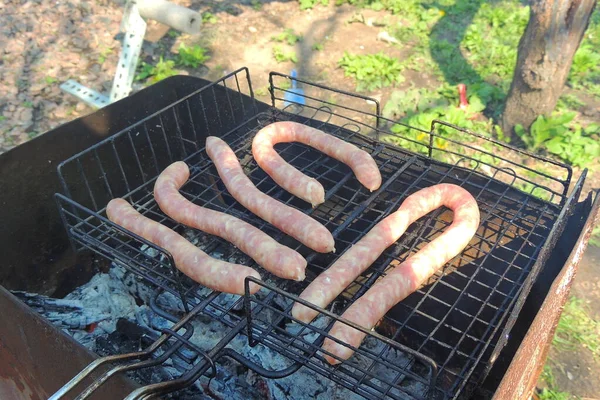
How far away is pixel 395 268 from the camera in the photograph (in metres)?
2.59

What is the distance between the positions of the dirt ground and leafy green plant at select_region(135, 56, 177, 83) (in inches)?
7.2

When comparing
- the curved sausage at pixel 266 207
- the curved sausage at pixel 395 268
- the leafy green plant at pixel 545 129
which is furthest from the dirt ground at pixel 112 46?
the curved sausage at pixel 395 268

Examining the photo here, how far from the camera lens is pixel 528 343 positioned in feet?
6.84

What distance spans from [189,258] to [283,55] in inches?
217

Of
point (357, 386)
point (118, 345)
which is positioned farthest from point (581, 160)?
point (118, 345)

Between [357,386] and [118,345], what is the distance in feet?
4.83

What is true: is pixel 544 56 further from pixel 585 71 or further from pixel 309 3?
pixel 309 3

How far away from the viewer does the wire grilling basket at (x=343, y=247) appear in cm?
238

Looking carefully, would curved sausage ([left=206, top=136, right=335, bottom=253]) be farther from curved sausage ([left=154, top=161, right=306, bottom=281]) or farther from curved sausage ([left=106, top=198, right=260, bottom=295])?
curved sausage ([left=106, top=198, right=260, bottom=295])

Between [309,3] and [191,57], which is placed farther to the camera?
[309,3]

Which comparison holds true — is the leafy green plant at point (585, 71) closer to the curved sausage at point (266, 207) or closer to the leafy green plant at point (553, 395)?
the leafy green plant at point (553, 395)

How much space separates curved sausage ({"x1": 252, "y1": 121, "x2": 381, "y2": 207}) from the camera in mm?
3020

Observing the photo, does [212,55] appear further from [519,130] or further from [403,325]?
[403,325]

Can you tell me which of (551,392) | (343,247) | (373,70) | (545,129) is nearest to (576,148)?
(545,129)
